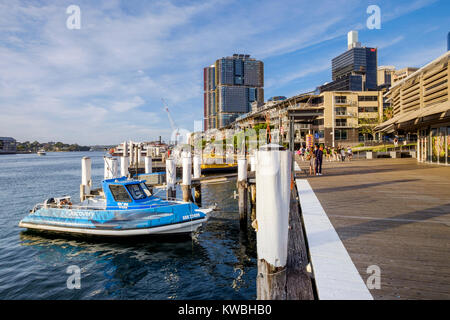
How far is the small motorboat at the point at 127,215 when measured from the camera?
45.9 ft

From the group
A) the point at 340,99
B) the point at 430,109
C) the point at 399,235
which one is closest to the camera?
the point at 399,235

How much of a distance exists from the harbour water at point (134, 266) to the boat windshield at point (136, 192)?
240cm

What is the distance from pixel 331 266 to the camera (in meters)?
4.13

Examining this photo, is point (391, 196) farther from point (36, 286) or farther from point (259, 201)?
point (36, 286)

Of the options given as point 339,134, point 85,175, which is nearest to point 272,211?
point 85,175

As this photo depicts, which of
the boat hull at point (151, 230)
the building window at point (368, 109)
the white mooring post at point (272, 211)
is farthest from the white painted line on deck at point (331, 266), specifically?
the building window at point (368, 109)

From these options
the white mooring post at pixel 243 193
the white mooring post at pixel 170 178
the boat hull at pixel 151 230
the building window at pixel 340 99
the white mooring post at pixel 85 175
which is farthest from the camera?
the building window at pixel 340 99

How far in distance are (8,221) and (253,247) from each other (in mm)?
19394

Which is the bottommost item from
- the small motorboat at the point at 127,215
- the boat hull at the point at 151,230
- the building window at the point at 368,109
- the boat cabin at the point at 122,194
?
the boat hull at the point at 151,230

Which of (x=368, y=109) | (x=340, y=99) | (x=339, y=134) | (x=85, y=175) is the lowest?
(x=85, y=175)

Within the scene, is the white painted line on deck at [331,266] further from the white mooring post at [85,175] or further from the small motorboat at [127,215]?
the white mooring post at [85,175]

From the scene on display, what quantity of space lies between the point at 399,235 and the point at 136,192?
1285cm

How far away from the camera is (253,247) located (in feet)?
44.2

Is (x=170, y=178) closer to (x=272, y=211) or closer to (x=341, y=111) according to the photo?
(x=272, y=211)
